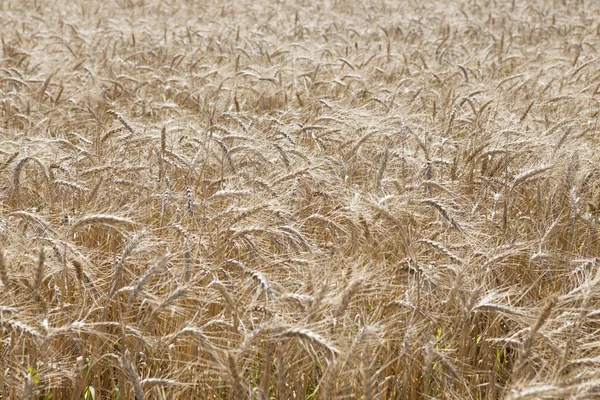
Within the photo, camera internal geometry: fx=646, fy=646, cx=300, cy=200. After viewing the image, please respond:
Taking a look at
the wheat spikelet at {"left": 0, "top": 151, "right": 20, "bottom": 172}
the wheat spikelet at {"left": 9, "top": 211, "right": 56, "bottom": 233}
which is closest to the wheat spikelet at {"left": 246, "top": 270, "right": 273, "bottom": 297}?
the wheat spikelet at {"left": 9, "top": 211, "right": 56, "bottom": 233}

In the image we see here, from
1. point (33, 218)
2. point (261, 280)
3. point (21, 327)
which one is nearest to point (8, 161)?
point (33, 218)

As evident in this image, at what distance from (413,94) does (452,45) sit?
305 centimetres

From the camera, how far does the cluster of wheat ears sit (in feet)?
5.77

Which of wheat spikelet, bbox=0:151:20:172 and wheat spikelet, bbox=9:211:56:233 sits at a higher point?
wheat spikelet, bbox=9:211:56:233

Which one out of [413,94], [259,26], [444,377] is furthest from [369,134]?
[259,26]

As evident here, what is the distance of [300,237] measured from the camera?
2.16 meters

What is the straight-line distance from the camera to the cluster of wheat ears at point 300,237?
1760 mm

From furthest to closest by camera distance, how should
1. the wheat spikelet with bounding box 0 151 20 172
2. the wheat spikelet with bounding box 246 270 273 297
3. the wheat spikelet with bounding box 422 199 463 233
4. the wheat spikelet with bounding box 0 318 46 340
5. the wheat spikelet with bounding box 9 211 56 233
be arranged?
the wheat spikelet with bounding box 0 151 20 172
the wheat spikelet with bounding box 422 199 463 233
the wheat spikelet with bounding box 9 211 56 233
the wheat spikelet with bounding box 246 270 273 297
the wheat spikelet with bounding box 0 318 46 340

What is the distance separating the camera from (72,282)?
2314 millimetres

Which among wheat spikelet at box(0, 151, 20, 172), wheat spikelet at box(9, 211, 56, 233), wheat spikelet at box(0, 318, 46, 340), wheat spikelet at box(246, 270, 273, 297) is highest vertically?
wheat spikelet at box(246, 270, 273, 297)

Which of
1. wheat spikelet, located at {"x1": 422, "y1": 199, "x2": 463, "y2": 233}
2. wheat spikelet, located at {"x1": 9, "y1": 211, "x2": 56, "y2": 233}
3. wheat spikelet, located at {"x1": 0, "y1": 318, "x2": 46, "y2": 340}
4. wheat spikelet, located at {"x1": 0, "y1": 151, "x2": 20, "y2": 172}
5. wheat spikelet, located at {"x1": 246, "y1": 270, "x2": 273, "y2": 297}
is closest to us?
wheat spikelet, located at {"x1": 0, "y1": 318, "x2": 46, "y2": 340}

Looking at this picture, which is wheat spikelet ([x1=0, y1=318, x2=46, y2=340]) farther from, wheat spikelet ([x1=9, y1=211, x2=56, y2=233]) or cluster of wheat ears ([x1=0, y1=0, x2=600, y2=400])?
wheat spikelet ([x1=9, y1=211, x2=56, y2=233])

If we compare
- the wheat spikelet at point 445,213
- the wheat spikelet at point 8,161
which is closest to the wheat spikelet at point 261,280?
the wheat spikelet at point 445,213

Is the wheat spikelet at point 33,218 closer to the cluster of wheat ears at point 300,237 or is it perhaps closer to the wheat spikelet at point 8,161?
the cluster of wheat ears at point 300,237
